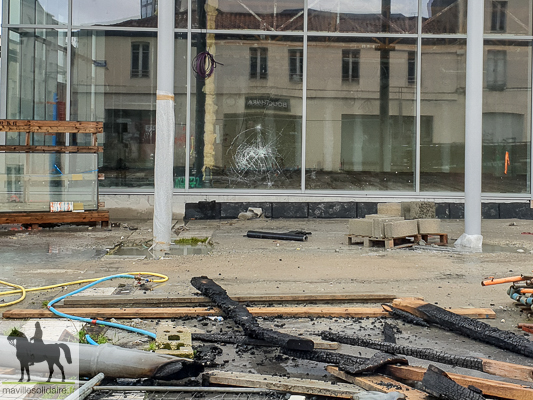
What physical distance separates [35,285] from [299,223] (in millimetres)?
8199

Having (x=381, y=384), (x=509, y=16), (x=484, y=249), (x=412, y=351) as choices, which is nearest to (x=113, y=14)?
(x=509, y=16)

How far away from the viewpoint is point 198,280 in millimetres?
7051

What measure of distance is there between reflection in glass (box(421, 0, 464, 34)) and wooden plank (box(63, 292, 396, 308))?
38.6 ft

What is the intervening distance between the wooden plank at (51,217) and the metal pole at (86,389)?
955 centimetres

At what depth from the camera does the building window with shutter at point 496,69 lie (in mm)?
16469

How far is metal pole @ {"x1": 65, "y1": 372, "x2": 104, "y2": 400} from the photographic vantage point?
12.5 ft

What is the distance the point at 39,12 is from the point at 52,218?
6444 millimetres

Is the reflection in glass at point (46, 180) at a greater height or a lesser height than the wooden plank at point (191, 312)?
greater

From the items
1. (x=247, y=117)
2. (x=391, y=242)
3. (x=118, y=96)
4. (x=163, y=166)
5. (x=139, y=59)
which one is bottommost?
(x=391, y=242)

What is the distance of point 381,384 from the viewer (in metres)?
4.10

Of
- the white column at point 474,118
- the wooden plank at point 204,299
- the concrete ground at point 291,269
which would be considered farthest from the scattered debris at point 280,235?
the wooden plank at point 204,299

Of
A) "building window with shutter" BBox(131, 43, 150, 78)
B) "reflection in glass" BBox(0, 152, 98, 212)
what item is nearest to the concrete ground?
"reflection in glass" BBox(0, 152, 98, 212)

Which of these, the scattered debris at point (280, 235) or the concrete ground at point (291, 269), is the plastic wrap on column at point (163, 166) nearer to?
the concrete ground at point (291, 269)

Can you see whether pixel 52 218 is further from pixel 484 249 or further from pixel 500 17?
pixel 500 17
